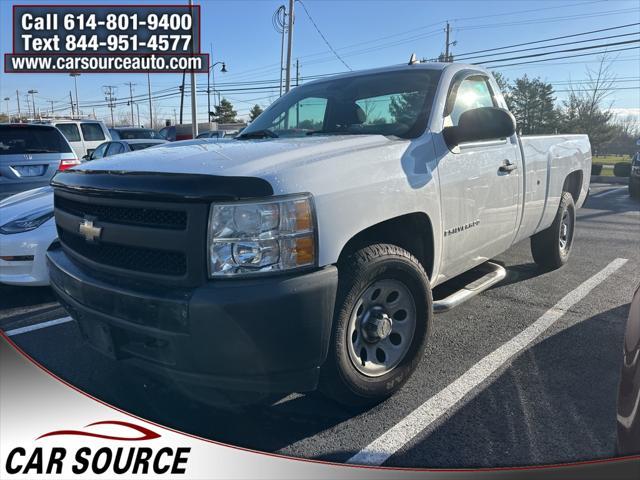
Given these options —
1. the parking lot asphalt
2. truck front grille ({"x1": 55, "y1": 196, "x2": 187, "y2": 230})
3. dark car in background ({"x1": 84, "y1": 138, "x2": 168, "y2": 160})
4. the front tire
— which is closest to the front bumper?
the front tire

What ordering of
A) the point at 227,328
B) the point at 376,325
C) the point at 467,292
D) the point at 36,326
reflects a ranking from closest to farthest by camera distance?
the point at 227,328 → the point at 376,325 → the point at 467,292 → the point at 36,326

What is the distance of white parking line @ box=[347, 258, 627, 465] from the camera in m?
2.26

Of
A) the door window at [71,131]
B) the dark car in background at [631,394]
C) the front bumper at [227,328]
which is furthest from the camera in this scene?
the door window at [71,131]

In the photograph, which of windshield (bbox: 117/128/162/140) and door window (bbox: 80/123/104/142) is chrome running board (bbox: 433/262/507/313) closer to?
A: door window (bbox: 80/123/104/142)

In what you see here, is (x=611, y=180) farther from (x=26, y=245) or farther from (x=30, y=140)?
(x=26, y=245)

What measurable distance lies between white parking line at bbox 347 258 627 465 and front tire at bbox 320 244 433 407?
0.20 m

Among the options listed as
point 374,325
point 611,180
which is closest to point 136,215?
point 374,325

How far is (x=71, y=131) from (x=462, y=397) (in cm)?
1438

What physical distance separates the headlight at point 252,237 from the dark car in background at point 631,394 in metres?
1.26

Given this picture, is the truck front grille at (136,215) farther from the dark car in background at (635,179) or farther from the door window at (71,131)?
the door window at (71,131)

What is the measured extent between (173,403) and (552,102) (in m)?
14.9

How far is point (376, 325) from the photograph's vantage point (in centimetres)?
255

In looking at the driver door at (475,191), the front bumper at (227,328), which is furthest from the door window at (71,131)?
the front bumper at (227,328)

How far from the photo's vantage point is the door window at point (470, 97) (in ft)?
10.9
